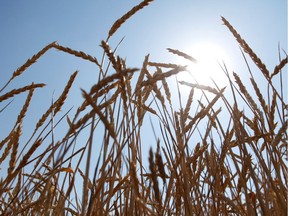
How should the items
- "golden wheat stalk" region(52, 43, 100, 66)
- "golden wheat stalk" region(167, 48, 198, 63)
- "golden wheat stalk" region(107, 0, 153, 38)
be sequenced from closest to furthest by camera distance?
"golden wheat stalk" region(52, 43, 100, 66) → "golden wheat stalk" region(107, 0, 153, 38) → "golden wheat stalk" region(167, 48, 198, 63)

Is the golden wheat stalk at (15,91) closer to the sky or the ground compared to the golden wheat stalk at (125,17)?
closer to the ground

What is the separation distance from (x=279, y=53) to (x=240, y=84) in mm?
356

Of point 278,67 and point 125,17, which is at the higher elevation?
point 125,17

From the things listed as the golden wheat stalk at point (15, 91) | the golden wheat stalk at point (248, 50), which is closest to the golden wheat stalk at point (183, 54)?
the golden wheat stalk at point (248, 50)

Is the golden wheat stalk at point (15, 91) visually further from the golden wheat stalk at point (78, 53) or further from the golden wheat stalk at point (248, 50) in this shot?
the golden wheat stalk at point (248, 50)

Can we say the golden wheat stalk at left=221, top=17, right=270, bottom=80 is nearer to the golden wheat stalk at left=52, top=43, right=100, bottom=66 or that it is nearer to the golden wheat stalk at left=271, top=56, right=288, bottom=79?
the golden wheat stalk at left=271, top=56, right=288, bottom=79

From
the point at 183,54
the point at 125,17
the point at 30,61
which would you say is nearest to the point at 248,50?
the point at 183,54

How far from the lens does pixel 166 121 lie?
5.11 ft

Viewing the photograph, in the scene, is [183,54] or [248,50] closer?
[248,50]

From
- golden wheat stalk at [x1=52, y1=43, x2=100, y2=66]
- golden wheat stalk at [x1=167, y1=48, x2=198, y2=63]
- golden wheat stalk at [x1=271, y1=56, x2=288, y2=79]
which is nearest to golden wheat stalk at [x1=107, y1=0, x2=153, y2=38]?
golden wheat stalk at [x1=52, y1=43, x2=100, y2=66]

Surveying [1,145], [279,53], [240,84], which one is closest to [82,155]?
[1,145]

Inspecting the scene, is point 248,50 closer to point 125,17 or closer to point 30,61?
point 125,17

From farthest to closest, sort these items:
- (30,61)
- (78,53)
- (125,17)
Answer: (30,61), (125,17), (78,53)

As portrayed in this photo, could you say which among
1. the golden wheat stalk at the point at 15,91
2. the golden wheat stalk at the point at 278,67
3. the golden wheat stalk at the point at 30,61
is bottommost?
the golden wheat stalk at the point at 15,91
